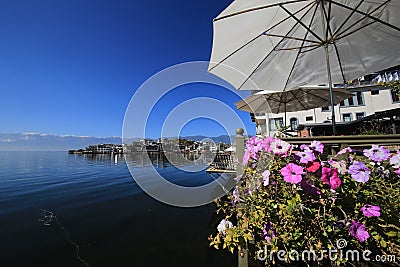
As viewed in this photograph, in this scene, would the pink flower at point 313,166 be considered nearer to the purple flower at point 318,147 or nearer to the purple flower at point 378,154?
the purple flower at point 318,147

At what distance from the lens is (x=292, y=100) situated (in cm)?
414

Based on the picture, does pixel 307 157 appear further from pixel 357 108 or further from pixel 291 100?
pixel 357 108

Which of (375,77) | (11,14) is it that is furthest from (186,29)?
(375,77)

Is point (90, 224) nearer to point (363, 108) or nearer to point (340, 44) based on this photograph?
point (340, 44)

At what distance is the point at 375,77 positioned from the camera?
15953 millimetres

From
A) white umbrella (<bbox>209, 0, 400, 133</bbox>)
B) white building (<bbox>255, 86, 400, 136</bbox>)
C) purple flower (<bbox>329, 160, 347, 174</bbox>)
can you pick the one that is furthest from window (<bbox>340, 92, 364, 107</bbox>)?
purple flower (<bbox>329, 160, 347, 174</bbox>)

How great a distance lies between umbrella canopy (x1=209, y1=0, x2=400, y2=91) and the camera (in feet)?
6.86

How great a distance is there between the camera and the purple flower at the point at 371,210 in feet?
2.84

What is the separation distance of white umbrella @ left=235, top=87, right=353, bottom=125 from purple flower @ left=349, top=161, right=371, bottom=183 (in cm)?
320

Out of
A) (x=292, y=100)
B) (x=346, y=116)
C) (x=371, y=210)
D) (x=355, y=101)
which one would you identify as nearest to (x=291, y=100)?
(x=292, y=100)

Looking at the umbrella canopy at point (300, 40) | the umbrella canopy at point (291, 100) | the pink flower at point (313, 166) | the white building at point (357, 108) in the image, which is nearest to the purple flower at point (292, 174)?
the pink flower at point (313, 166)

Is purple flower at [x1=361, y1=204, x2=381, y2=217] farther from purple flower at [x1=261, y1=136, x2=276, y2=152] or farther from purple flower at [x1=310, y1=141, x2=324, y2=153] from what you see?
purple flower at [x1=261, y1=136, x2=276, y2=152]

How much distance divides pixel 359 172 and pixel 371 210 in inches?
7.8

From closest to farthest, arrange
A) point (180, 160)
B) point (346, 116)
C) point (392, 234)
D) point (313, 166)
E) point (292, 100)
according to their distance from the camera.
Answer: point (392, 234), point (313, 166), point (292, 100), point (346, 116), point (180, 160)
